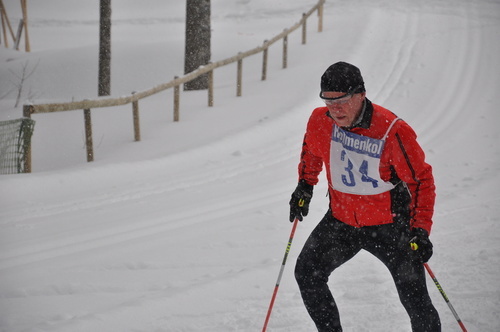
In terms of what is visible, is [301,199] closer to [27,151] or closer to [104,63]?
[27,151]

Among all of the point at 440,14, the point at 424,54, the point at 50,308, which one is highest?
the point at 440,14

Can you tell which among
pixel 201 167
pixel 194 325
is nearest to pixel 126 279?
pixel 194 325

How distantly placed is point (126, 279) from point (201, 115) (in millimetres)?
6735

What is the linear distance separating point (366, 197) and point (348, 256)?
397mm

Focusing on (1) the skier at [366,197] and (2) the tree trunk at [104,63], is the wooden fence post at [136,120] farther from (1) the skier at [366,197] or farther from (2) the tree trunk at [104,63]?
(1) the skier at [366,197]

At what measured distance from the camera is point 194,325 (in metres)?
3.79

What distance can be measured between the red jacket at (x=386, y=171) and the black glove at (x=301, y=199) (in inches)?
9.9

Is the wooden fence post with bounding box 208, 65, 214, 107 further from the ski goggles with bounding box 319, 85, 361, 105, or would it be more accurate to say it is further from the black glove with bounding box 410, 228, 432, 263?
the black glove with bounding box 410, 228, 432, 263

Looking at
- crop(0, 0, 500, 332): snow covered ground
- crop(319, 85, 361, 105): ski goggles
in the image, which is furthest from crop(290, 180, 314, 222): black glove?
crop(0, 0, 500, 332): snow covered ground

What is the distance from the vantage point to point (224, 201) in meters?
6.45

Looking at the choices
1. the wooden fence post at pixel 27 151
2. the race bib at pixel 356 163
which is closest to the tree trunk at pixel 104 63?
the wooden fence post at pixel 27 151

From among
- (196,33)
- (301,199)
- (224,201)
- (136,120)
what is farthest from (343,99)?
Result: (196,33)

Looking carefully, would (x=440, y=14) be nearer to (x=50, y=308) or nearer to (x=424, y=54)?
(x=424, y=54)

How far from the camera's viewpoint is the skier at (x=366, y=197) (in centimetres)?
281
